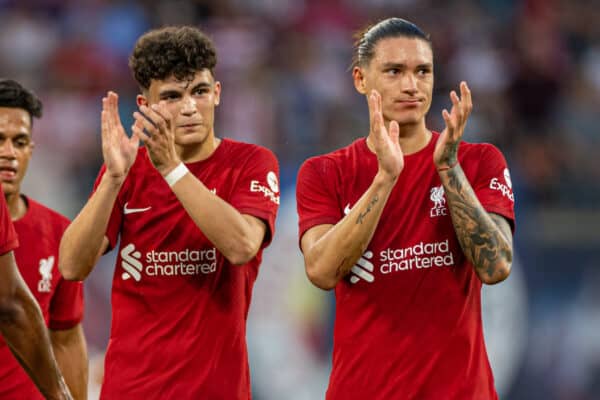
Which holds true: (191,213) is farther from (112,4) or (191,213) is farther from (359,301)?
(112,4)

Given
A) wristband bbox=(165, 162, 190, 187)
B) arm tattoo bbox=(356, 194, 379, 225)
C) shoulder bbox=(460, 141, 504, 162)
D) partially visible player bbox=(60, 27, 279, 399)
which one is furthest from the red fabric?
shoulder bbox=(460, 141, 504, 162)

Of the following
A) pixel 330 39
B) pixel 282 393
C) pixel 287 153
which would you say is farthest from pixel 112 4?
pixel 282 393

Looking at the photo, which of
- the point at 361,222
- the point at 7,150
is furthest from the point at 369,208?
the point at 7,150

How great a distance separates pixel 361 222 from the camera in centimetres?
463

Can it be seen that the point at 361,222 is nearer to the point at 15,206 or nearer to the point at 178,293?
the point at 178,293

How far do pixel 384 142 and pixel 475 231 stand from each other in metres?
0.55

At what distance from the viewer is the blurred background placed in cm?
877

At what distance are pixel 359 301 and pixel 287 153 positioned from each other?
4781mm

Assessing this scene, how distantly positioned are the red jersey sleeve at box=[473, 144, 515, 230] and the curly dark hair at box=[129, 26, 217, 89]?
4.65 feet

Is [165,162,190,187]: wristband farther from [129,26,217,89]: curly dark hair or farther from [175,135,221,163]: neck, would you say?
[129,26,217,89]: curly dark hair

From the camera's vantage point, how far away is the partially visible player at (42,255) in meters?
5.92

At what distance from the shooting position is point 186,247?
5148 millimetres

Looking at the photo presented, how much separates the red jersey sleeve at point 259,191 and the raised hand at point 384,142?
689mm

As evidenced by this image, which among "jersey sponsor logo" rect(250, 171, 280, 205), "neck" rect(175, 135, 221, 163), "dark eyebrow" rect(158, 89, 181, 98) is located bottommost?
"jersey sponsor logo" rect(250, 171, 280, 205)
